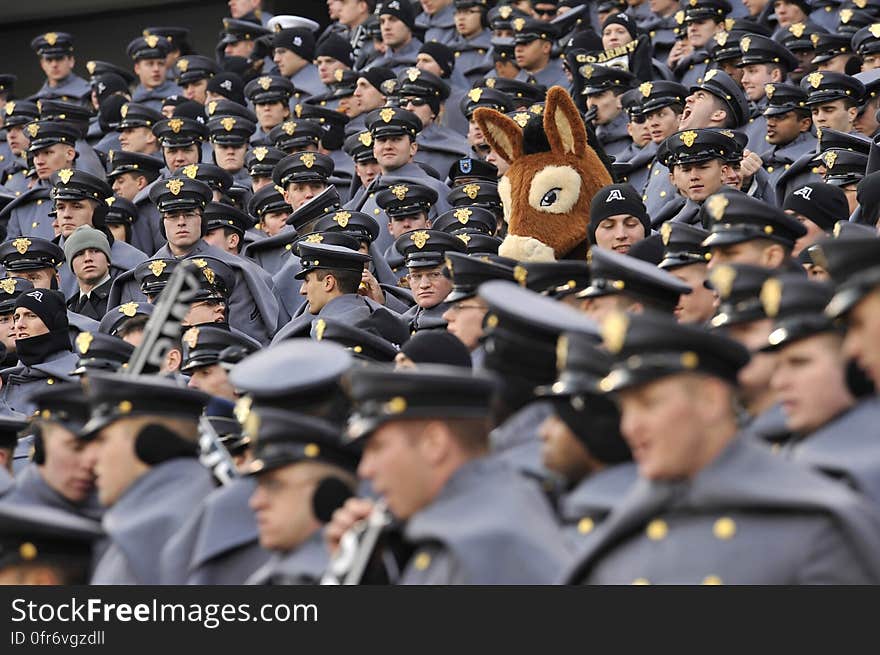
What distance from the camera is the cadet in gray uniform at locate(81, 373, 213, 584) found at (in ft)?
18.1

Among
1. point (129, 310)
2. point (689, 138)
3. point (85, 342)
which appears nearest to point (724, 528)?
point (85, 342)

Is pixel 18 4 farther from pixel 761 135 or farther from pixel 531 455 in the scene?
pixel 531 455

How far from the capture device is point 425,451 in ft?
15.0

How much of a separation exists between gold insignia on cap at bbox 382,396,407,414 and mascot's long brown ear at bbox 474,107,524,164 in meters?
3.80

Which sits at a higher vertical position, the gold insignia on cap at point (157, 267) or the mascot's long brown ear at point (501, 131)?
the mascot's long brown ear at point (501, 131)

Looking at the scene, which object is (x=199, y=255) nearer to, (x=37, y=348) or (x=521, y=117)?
(x=37, y=348)

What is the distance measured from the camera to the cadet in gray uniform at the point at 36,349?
32.7ft

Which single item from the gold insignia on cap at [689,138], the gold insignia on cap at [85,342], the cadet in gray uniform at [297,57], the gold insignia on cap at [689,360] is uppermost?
the gold insignia on cap at [689,360]

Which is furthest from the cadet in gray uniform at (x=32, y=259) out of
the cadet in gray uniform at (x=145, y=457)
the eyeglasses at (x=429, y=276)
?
the cadet in gray uniform at (x=145, y=457)

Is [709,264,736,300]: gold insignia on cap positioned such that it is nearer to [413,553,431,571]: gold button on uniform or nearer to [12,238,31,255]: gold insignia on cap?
[413,553,431,571]: gold button on uniform

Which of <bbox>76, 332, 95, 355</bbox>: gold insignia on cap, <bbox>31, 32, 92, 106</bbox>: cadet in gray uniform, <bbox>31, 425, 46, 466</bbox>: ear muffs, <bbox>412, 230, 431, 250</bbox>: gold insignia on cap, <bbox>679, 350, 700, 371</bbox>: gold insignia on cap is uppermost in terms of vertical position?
<bbox>679, 350, 700, 371</bbox>: gold insignia on cap

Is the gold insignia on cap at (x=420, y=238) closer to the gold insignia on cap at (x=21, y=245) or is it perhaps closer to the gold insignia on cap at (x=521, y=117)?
the gold insignia on cap at (x=521, y=117)

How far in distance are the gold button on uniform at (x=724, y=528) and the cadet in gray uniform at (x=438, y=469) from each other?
1.40 ft

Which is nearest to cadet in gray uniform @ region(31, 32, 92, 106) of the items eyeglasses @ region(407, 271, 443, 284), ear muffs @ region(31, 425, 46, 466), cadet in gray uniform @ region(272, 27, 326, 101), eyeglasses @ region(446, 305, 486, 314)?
cadet in gray uniform @ region(272, 27, 326, 101)
